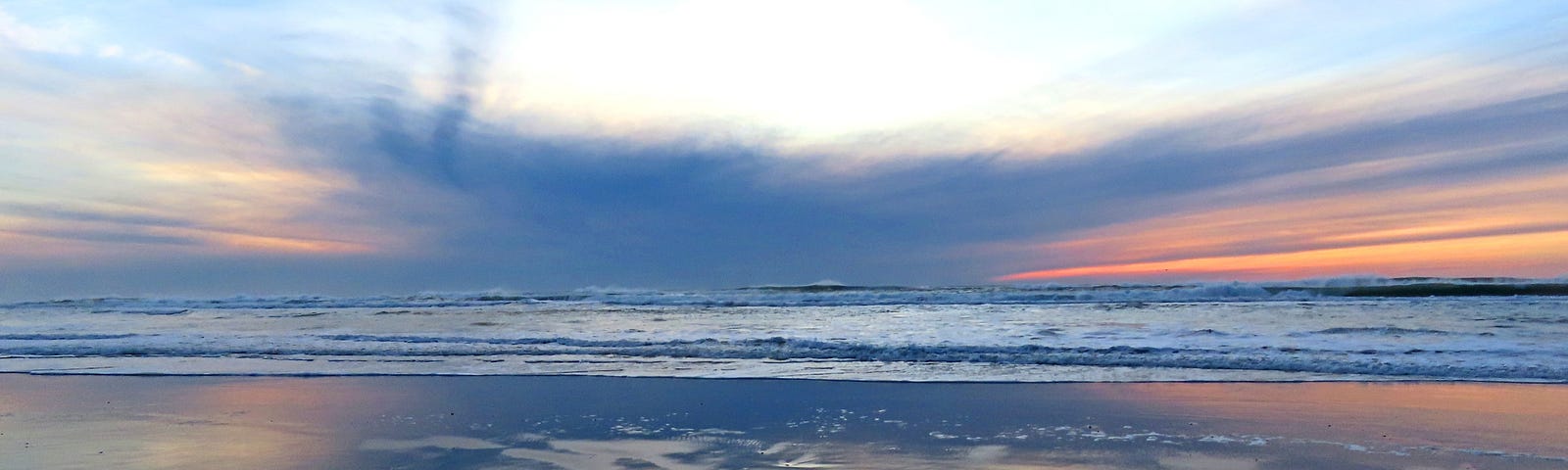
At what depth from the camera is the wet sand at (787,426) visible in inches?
239

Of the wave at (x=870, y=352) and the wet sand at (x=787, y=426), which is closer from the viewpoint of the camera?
the wet sand at (x=787, y=426)

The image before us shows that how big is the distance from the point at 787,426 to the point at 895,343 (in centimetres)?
657

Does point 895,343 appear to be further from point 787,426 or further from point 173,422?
point 173,422

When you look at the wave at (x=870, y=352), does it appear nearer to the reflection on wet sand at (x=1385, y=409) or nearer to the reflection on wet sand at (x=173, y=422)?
the reflection on wet sand at (x=1385, y=409)

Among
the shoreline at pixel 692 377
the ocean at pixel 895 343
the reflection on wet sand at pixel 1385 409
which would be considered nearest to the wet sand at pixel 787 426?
the reflection on wet sand at pixel 1385 409

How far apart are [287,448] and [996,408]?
577 centimetres

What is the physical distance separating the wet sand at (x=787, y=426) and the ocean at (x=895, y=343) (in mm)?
1353

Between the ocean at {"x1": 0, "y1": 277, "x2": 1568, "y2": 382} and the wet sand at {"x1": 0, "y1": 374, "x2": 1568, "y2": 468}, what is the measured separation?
135 centimetres

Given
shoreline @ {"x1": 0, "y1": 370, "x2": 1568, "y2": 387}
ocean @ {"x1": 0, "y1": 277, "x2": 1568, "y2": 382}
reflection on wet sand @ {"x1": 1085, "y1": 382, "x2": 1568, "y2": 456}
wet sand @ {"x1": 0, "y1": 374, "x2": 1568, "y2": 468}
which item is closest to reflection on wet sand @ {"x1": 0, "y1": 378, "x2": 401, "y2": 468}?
wet sand @ {"x1": 0, "y1": 374, "x2": 1568, "y2": 468}

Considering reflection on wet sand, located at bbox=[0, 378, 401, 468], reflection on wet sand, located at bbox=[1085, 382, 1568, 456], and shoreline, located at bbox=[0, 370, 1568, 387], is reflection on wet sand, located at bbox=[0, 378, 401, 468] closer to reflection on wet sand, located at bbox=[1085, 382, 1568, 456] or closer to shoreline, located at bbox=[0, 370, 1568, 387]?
shoreline, located at bbox=[0, 370, 1568, 387]

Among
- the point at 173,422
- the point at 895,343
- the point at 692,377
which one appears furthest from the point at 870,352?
the point at 173,422

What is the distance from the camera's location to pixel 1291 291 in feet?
98.6

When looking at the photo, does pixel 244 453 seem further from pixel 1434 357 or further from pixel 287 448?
pixel 1434 357

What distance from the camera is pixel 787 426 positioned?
7.27m
